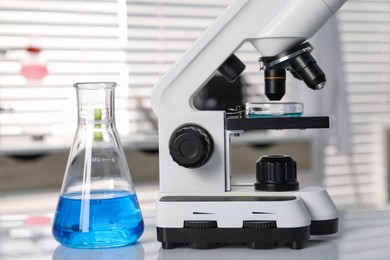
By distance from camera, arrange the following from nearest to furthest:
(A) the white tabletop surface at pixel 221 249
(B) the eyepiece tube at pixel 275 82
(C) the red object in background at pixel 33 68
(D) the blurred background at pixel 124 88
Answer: (A) the white tabletop surface at pixel 221 249
(B) the eyepiece tube at pixel 275 82
(D) the blurred background at pixel 124 88
(C) the red object in background at pixel 33 68

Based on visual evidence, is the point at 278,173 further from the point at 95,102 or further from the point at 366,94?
the point at 366,94

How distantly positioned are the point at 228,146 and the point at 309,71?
Answer: 148 mm

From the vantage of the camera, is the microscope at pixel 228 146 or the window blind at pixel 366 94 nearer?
the microscope at pixel 228 146

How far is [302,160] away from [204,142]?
6.21 ft

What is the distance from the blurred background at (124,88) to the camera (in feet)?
7.83

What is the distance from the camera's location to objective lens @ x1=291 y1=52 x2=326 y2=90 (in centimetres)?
85

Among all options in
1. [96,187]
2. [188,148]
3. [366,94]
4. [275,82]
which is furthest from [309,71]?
[366,94]

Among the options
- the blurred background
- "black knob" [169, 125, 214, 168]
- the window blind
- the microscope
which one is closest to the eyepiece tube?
the microscope

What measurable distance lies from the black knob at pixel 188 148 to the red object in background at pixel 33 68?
6.62 feet

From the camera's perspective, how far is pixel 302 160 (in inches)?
105

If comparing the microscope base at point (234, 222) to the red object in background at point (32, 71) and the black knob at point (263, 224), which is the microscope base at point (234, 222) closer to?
A: the black knob at point (263, 224)

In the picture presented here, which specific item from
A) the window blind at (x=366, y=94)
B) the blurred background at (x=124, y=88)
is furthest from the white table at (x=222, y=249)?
the window blind at (x=366, y=94)

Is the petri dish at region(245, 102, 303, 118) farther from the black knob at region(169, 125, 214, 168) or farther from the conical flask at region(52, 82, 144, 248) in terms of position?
the conical flask at region(52, 82, 144, 248)

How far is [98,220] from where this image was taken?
767 millimetres
